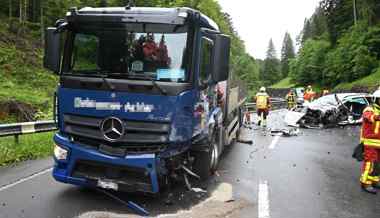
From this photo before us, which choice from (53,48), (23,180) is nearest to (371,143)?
(53,48)

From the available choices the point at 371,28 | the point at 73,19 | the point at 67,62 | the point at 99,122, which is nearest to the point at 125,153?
the point at 99,122

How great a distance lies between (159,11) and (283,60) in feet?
430

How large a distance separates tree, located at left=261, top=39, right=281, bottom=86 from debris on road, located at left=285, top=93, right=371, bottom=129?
4160 inches

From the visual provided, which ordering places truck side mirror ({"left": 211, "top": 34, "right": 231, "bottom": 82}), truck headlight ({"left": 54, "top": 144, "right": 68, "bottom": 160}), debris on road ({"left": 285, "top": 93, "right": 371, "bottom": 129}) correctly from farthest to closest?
1. debris on road ({"left": 285, "top": 93, "right": 371, "bottom": 129})
2. truck side mirror ({"left": 211, "top": 34, "right": 231, "bottom": 82})
3. truck headlight ({"left": 54, "top": 144, "right": 68, "bottom": 160})

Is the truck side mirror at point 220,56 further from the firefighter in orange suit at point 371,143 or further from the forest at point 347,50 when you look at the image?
the forest at point 347,50

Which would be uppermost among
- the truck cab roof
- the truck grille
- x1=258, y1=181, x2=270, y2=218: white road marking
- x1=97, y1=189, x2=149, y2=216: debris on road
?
the truck cab roof

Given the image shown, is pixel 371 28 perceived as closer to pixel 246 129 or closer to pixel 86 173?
pixel 246 129

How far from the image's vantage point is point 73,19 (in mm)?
7199

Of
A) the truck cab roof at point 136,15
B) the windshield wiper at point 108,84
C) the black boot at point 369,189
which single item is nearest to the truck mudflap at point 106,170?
the windshield wiper at point 108,84

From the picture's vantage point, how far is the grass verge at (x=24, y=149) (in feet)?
35.6

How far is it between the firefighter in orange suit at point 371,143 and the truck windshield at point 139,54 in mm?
3563

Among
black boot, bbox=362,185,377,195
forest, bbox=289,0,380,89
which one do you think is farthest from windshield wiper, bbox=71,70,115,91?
forest, bbox=289,0,380,89

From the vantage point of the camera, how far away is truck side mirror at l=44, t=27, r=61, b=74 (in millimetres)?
7227

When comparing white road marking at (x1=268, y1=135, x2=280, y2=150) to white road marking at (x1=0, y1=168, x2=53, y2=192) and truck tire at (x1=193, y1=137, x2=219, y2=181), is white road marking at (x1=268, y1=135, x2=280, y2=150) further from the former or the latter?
white road marking at (x1=0, y1=168, x2=53, y2=192)
